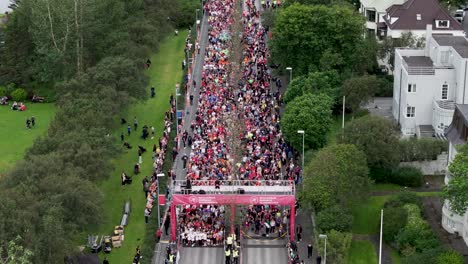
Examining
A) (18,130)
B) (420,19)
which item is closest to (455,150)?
(420,19)

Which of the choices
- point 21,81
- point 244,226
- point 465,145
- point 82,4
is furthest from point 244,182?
point 21,81

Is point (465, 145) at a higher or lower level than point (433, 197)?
higher

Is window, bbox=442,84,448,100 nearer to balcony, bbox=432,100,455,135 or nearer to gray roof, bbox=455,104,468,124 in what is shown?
balcony, bbox=432,100,455,135

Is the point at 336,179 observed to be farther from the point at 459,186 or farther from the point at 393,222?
the point at 459,186

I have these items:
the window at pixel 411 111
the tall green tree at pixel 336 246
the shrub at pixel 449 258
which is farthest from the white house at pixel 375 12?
the shrub at pixel 449 258

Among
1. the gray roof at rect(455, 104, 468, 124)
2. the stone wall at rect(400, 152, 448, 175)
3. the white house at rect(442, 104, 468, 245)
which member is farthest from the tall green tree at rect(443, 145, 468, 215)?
the stone wall at rect(400, 152, 448, 175)

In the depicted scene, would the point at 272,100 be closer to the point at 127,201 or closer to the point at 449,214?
the point at 127,201

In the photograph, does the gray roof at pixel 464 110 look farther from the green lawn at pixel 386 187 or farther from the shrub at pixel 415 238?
the green lawn at pixel 386 187
